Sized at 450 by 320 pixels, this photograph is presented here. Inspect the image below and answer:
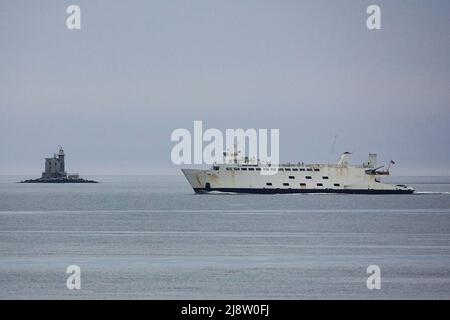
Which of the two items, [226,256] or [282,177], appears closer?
[226,256]

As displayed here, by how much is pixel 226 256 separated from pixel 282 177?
6899 centimetres

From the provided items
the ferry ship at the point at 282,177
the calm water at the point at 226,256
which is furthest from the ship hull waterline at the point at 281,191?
the calm water at the point at 226,256

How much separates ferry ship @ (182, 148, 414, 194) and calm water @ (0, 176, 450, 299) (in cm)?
3301

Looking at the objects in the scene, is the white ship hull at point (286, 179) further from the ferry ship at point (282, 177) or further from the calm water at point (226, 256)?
the calm water at point (226, 256)

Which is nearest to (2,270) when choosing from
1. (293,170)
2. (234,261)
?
(234,261)

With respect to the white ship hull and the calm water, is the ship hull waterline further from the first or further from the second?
the calm water

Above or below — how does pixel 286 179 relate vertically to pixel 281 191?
above

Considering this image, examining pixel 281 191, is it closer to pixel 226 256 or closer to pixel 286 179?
pixel 286 179

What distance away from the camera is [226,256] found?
→ 4650cm

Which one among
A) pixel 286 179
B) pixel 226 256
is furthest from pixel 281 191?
pixel 226 256

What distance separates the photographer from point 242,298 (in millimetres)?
33281
